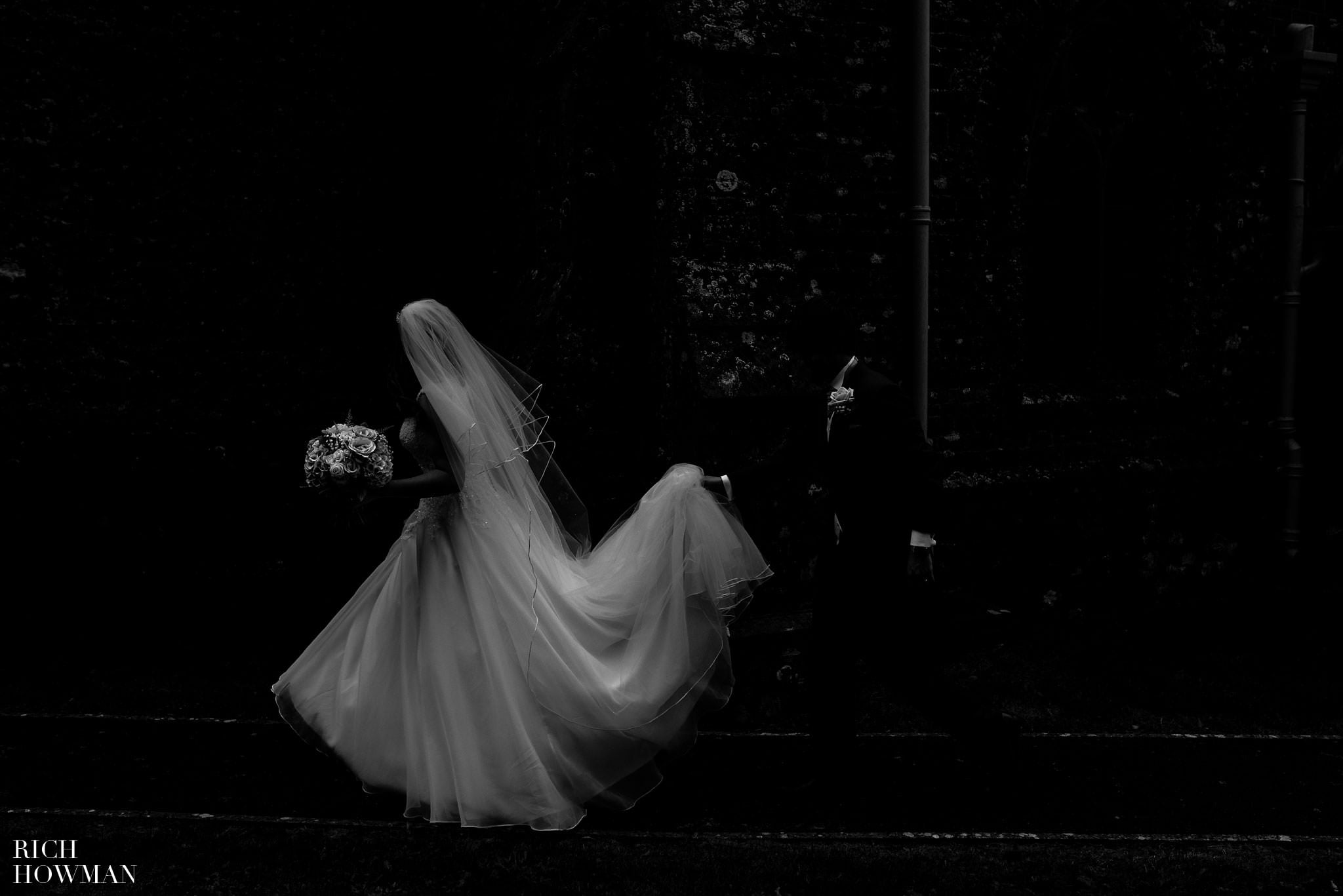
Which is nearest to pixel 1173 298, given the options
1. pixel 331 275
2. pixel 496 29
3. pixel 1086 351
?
pixel 1086 351

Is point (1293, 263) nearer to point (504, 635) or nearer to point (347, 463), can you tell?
point (504, 635)

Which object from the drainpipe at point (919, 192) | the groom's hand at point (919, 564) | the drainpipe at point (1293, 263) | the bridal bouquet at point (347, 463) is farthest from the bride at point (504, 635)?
the drainpipe at point (1293, 263)

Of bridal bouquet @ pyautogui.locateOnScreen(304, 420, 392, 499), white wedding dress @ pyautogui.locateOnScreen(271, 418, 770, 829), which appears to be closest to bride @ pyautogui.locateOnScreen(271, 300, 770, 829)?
white wedding dress @ pyautogui.locateOnScreen(271, 418, 770, 829)

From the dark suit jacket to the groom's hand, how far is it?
64 mm

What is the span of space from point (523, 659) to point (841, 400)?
1.71 metres

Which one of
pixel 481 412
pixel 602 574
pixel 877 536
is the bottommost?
pixel 602 574

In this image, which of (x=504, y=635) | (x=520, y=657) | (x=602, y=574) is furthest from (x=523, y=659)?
(x=602, y=574)

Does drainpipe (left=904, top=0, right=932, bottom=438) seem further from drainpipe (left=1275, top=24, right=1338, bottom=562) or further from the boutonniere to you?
drainpipe (left=1275, top=24, right=1338, bottom=562)

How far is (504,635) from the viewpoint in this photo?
4336 mm

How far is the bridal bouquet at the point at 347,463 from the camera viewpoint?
4.21 meters

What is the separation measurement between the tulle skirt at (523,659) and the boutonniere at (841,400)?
2.14 feet

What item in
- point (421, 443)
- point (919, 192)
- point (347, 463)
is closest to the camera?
point (347, 463)

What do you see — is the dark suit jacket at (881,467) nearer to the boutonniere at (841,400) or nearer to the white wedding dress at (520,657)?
the boutonniere at (841,400)

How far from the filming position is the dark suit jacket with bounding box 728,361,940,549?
14.6 feet
